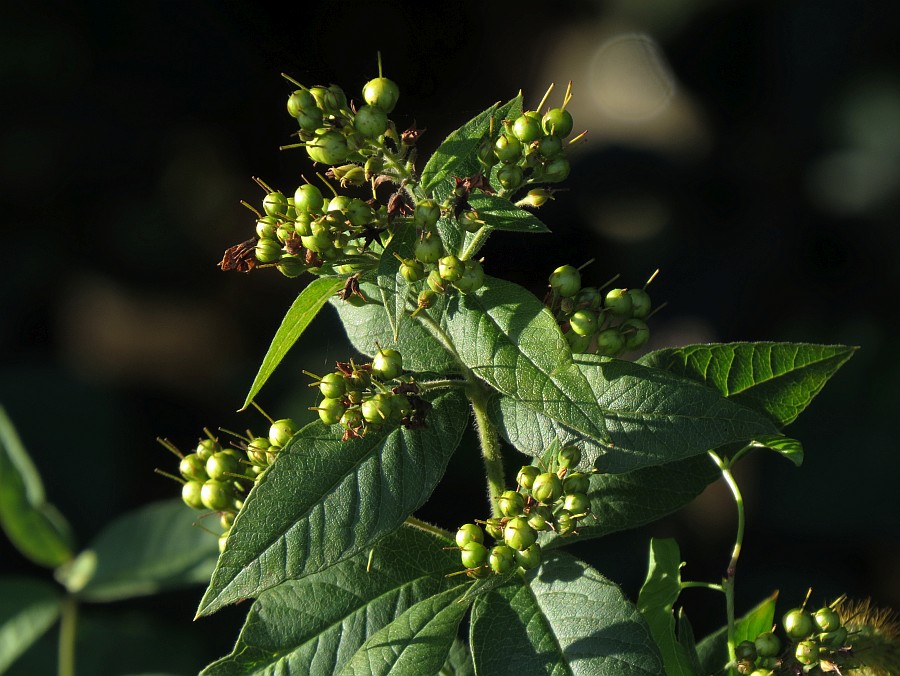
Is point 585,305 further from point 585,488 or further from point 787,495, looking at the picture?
point 787,495

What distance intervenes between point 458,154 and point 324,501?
527 millimetres

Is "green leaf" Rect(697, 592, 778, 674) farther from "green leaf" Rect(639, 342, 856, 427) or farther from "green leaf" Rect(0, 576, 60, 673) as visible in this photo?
"green leaf" Rect(0, 576, 60, 673)

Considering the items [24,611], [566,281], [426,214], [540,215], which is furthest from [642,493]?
[540,215]

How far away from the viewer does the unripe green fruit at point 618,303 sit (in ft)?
5.14

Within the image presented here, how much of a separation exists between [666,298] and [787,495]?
1001 mm

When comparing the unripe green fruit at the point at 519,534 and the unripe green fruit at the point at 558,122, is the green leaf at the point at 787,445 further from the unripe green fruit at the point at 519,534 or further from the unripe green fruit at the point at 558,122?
the unripe green fruit at the point at 558,122

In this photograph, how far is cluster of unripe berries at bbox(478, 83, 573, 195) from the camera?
1449mm

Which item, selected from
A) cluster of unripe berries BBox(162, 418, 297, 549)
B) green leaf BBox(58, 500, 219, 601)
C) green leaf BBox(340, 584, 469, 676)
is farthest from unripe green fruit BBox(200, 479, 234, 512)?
green leaf BBox(58, 500, 219, 601)

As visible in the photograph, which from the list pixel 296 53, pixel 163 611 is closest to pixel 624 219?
pixel 296 53

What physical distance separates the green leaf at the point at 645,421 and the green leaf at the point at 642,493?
0.51 ft

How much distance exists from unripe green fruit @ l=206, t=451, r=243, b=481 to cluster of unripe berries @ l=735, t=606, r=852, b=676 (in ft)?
2.81

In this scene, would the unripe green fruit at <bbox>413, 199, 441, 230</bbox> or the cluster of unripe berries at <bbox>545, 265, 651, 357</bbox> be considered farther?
the cluster of unripe berries at <bbox>545, 265, 651, 357</bbox>

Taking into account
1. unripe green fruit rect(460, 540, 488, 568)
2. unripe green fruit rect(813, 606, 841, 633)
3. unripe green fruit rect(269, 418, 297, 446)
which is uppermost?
unripe green fruit rect(269, 418, 297, 446)

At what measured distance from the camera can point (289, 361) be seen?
4191mm
